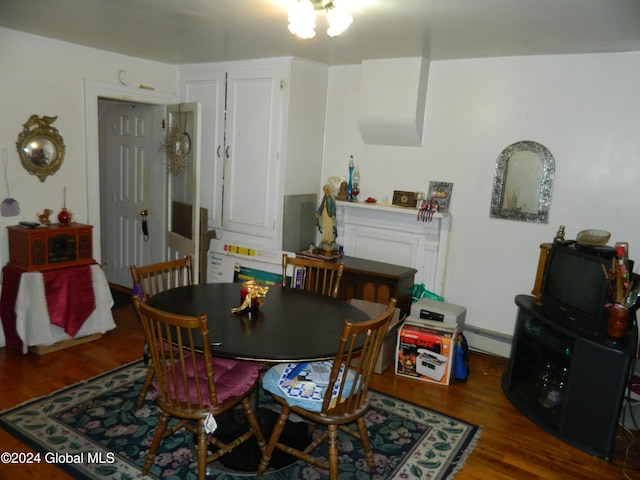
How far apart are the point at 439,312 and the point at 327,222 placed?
47.3 inches

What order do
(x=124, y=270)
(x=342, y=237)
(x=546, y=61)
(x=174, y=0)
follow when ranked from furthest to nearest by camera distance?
(x=124, y=270), (x=342, y=237), (x=546, y=61), (x=174, y=0)

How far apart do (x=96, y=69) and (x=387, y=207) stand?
8.93 feet

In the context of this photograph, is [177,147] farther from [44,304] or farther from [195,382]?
[195,382]

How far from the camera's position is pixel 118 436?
8.52ft

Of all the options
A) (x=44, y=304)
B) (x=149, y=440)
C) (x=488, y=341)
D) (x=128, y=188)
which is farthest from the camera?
(x=128, y=188)

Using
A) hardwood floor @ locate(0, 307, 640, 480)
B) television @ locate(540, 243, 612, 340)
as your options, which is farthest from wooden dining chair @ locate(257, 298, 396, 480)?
television @ locate(540, 243, 612, 340)

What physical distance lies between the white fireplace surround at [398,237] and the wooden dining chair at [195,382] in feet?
6.86

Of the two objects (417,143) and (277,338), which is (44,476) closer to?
(277,338)

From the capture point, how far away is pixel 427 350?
3.39 m

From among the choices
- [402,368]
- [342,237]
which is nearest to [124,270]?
[342,237]

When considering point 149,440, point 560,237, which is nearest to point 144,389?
point 149,440

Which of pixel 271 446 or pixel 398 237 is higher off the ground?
pixel 398 237

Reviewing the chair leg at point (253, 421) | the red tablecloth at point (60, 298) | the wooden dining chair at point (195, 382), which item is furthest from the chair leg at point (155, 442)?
the red tablecloth at point (60, 298)

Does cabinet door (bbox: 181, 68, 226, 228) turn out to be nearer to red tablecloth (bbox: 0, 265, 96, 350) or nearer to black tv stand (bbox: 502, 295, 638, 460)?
red tablecloth (bbox: 0, 265, 96, 350)
